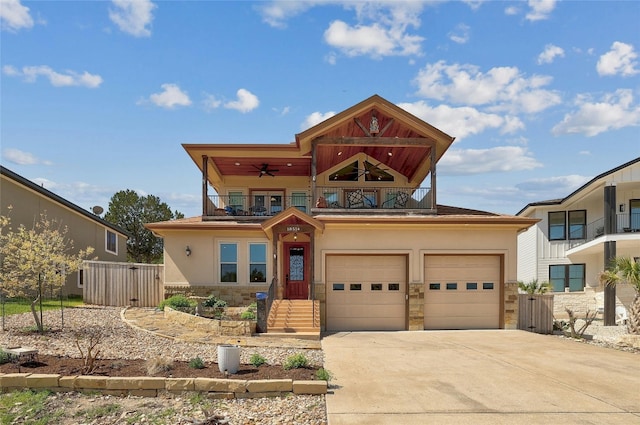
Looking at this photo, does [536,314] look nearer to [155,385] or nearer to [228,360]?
[228,360]

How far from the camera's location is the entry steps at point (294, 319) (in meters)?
13.0

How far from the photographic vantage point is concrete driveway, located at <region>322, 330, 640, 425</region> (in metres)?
6.49

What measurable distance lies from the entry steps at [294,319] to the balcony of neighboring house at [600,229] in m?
14.7

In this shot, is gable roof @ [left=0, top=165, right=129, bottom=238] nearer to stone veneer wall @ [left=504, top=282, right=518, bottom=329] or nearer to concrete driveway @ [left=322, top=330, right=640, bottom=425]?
concrete driveway @ [left=322, top=330, right=640, bottom=425]

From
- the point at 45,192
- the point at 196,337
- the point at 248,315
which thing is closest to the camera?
the point at 196,337

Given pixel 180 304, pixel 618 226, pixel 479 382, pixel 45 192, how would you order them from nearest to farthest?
1. pixel 479 382
2. pixel 180 304
3. pixel 45 192
4. pixel 618 226

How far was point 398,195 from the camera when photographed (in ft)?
59.7

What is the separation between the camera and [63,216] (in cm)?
2191

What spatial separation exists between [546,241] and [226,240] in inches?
690

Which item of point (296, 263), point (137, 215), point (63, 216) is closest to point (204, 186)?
point (296, 263)

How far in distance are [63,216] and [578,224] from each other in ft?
90.2

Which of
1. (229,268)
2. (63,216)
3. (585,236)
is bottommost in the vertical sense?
(229,268)

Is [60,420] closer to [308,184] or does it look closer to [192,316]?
[192,316]

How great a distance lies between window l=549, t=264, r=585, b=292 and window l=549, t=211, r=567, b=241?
62.3 inches
